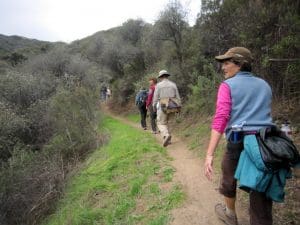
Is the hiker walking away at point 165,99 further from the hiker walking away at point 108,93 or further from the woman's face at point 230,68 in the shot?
the hiker walking away at point 108,93

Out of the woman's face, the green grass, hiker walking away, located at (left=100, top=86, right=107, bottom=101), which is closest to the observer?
the woman's face

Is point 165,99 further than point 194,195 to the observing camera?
Yes

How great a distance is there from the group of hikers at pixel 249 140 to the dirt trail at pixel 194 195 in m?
1.17

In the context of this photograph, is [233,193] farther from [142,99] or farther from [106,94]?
[106,94]

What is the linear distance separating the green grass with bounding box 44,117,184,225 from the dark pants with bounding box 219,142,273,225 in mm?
1516

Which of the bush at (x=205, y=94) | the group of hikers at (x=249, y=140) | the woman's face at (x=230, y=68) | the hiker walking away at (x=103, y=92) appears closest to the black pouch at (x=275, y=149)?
the group of hikers at (x=249, y=140)

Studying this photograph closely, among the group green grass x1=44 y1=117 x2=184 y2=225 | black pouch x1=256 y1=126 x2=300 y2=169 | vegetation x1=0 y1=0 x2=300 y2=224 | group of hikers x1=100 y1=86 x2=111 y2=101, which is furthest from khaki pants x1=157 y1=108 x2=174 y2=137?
group of hikers x1=100 y1=86 x2=111 y2=101

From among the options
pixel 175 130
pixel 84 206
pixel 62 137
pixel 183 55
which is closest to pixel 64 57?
pixel 183 55

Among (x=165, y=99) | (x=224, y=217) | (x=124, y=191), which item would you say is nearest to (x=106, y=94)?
(x=165, y=99)

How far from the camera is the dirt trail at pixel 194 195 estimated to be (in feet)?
16.4

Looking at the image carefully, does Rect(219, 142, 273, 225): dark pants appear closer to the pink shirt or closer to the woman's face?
the pink shirt

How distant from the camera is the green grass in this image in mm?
5867

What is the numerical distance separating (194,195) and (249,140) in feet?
8.83

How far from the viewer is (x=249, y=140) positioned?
339 cm
